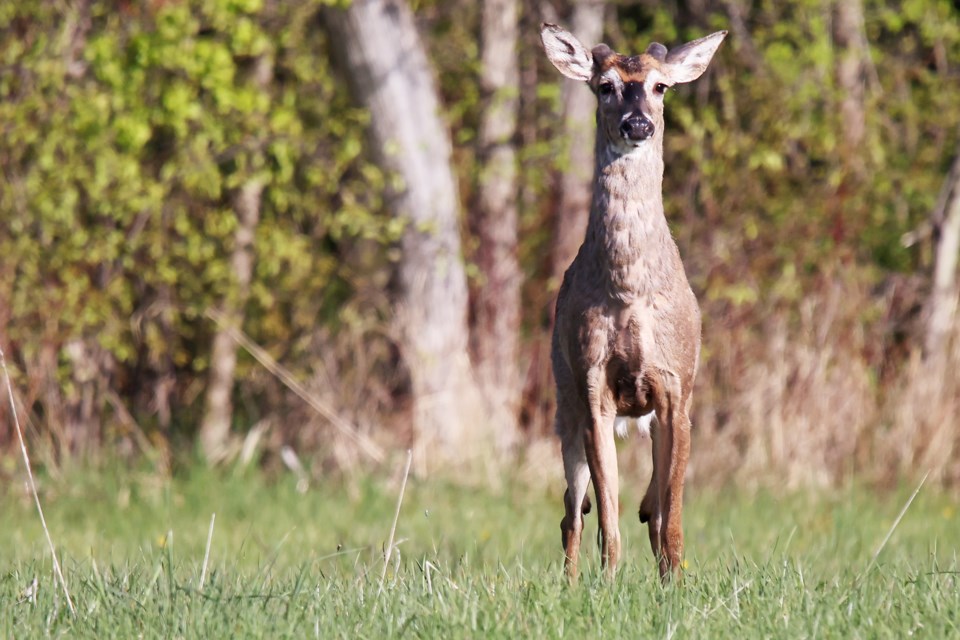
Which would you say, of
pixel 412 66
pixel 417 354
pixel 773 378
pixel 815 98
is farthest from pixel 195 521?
pixel 815 98

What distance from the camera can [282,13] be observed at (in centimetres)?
1049

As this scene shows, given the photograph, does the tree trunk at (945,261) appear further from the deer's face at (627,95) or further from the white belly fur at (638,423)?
the deer's face at (627,95)

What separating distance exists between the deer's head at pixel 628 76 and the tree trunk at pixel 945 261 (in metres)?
5.94

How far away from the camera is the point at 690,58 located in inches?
216

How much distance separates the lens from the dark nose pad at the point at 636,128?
4887 mm

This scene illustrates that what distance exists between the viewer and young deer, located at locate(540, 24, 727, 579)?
5.08 m

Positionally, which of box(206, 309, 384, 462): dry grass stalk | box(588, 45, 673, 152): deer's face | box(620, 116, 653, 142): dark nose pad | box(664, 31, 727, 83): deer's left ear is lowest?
box(206, 309, 384, 462): dry grass stalk

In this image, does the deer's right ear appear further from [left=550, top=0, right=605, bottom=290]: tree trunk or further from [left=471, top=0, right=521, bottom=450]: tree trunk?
[left=550, top=0, right=605, bottom=290]: tree trunk

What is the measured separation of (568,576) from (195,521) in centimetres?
478

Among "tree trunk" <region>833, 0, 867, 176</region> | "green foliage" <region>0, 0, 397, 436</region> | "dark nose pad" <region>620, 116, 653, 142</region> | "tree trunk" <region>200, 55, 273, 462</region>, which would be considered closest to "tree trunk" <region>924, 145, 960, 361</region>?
"tree trunk" <region>833, 0, 867, 176</region>

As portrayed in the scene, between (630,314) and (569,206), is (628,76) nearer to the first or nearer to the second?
(630,314)

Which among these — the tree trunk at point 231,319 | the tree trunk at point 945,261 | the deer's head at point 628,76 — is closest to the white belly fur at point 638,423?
the deer's head at point 628,76

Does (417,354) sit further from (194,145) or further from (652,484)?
(652,484)

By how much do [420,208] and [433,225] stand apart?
7.7 inches
